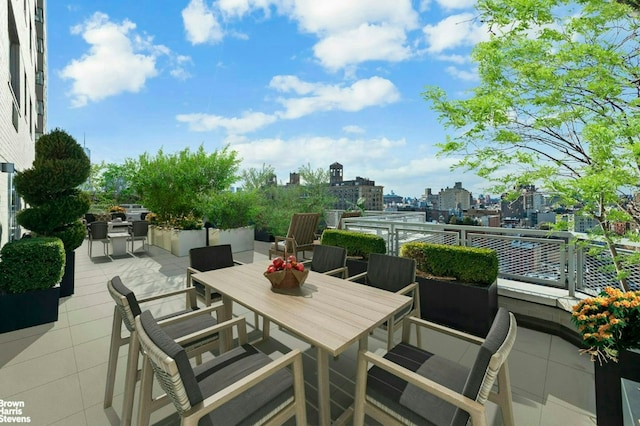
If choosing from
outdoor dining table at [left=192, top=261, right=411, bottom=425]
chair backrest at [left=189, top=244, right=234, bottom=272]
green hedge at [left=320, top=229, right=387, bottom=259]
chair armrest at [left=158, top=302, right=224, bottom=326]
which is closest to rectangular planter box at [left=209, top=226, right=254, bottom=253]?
green hedge at [left=320, top=229, right=387, bottom=259]

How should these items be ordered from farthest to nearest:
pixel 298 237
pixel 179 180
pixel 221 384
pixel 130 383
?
pixel 179 180
pixel 298 237
pixel 130 383
pixel 221 384

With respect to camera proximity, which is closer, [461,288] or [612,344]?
[612,344]

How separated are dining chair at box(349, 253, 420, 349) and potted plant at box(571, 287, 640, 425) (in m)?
1.11

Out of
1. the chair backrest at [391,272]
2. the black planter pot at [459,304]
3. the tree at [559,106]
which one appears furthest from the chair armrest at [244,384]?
the tree at [559,106]

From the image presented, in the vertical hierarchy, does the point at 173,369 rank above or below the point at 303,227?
below

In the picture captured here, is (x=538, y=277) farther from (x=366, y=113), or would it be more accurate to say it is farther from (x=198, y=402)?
(x=366, y=113)

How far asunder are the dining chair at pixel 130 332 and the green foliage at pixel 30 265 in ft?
6.88

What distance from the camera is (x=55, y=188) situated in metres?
4.08

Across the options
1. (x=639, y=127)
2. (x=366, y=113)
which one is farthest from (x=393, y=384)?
(x=366, y=113)

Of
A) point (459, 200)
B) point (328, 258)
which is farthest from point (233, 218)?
point (459, 200)

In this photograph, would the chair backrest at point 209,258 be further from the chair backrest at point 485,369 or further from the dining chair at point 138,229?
the dining chair at point 138,229

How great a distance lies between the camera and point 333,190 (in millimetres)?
13719

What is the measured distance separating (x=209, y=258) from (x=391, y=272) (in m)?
2.04

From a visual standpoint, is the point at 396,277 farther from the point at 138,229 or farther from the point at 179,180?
the point at 179,180
